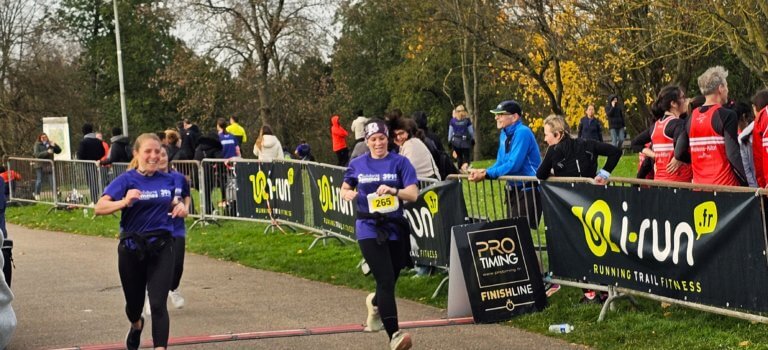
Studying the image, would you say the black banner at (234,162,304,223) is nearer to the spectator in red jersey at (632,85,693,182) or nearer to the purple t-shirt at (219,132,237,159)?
the purple t-shirt at (219,132,237,159)

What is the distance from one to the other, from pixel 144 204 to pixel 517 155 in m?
4.02

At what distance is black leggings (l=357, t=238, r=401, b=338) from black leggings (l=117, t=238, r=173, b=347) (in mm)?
1472

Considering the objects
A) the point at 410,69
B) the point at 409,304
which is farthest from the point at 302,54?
the point at 409,304

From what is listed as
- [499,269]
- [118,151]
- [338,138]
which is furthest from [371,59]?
[499,269]

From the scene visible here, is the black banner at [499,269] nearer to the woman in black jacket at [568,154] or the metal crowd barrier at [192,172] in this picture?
the woman in black jacket at [568,154]

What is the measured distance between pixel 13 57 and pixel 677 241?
43.5 m

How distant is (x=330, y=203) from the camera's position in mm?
15273

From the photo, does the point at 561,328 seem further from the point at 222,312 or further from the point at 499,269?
the point at 222,312

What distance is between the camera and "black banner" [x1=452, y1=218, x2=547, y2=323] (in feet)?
32.9

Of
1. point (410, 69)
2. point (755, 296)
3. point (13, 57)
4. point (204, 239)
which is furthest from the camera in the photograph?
point (410, 69)

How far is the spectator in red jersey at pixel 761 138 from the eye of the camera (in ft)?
29.6

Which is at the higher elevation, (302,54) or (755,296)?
(302,54)

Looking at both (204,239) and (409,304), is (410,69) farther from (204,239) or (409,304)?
(409,304)

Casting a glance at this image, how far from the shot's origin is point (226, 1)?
42219mm
